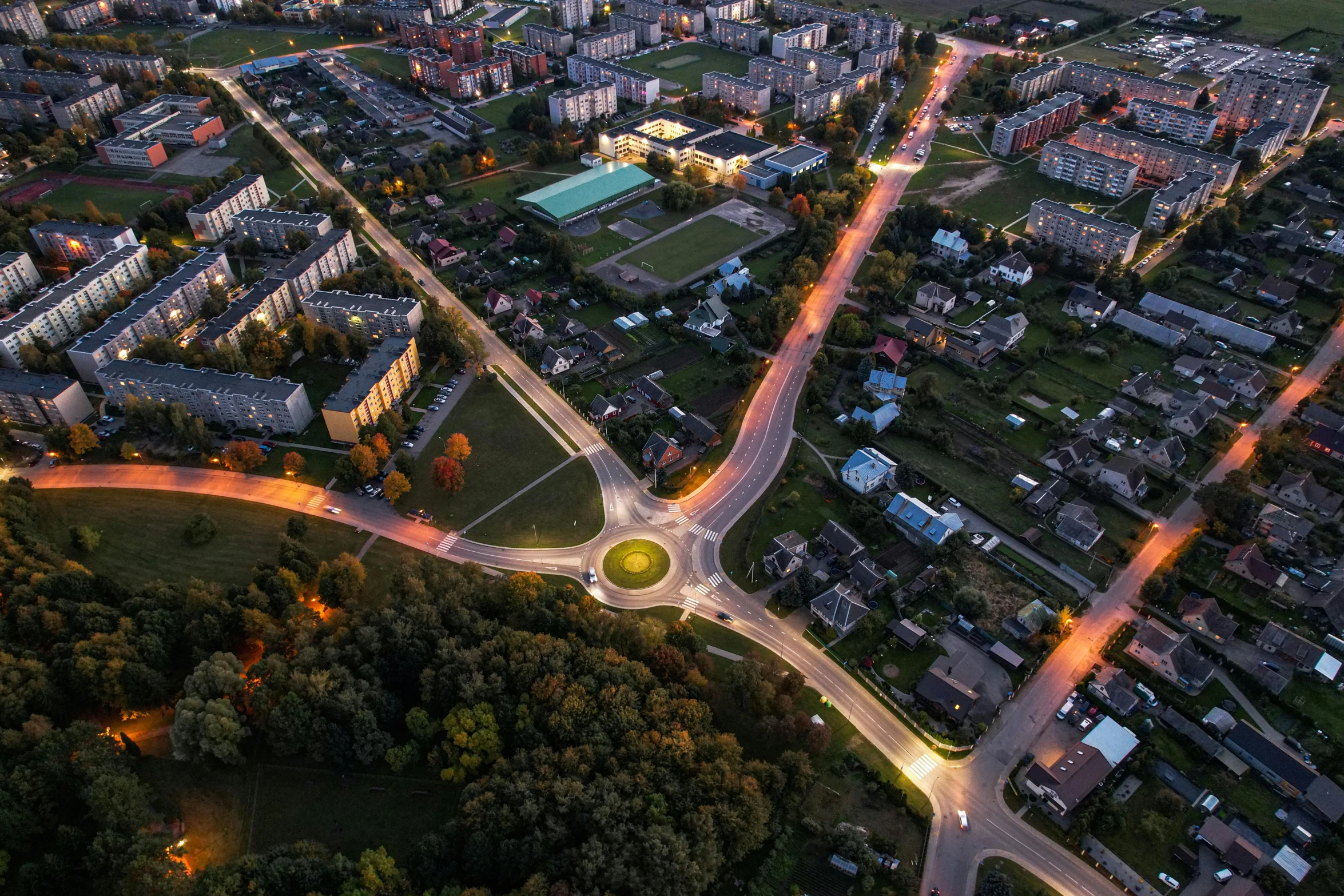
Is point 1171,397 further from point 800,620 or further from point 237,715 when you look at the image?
point 237,715

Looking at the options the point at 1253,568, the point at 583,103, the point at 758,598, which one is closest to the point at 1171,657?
the point at 1253,568

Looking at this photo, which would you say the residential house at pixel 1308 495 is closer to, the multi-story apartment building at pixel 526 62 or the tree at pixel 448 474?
the tree at pixel 448 474

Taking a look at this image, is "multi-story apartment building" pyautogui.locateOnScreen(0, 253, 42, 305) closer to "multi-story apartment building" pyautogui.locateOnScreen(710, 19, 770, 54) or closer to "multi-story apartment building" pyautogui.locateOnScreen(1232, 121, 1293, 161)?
"multi-story apartment building" pyautogui.locateOnScreen(710, 19, 770, 54)

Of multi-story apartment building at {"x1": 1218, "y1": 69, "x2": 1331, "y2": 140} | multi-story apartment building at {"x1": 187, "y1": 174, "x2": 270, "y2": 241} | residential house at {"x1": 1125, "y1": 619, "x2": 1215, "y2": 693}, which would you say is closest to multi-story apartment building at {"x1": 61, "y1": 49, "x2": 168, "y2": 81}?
multi-story apartment building at {"x1": 187, "y1": 174, "x2": 270, "y2": 241}

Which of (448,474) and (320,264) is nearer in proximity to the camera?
(448,474)

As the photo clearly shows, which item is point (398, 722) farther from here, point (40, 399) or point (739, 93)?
point (739, 93)

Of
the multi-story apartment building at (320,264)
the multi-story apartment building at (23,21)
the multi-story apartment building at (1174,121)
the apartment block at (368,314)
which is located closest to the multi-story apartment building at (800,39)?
the multi-story apartment building at (1174,121)
